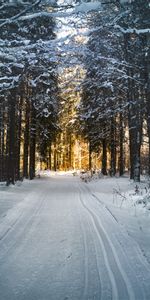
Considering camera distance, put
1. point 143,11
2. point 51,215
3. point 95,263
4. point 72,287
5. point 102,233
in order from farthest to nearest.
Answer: point 51,215 < point 143,11 < point 102,233 < point 95,263 < point 72,287

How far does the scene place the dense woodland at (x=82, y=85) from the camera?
13.8 m

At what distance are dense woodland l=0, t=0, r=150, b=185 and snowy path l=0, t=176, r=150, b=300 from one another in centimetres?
427

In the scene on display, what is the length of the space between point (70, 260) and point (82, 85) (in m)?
21.1

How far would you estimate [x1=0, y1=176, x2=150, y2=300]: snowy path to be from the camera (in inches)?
249

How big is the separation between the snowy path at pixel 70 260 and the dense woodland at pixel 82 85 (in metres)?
4.27

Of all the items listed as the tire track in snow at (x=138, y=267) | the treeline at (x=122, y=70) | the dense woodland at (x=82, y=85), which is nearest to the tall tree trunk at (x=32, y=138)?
the dense woodland at (x=82, y=85)

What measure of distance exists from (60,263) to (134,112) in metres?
17.0

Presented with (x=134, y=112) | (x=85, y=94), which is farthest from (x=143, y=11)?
(x=85, y=94)

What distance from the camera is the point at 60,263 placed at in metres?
7.85

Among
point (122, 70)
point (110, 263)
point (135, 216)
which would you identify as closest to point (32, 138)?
point (122, 70)

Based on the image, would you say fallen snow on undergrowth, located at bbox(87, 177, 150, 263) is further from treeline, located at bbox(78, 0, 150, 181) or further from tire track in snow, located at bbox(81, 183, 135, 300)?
treeline, located at bbox(78, 0, 150, 181)

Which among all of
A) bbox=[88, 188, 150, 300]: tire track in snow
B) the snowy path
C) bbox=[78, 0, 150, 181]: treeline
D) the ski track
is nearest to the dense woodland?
bbox=[78, 0, 150, 181]: treeline

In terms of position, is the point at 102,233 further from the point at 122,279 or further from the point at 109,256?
the point at 122,279

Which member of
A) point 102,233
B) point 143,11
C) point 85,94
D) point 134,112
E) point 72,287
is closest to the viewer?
point 72,287
